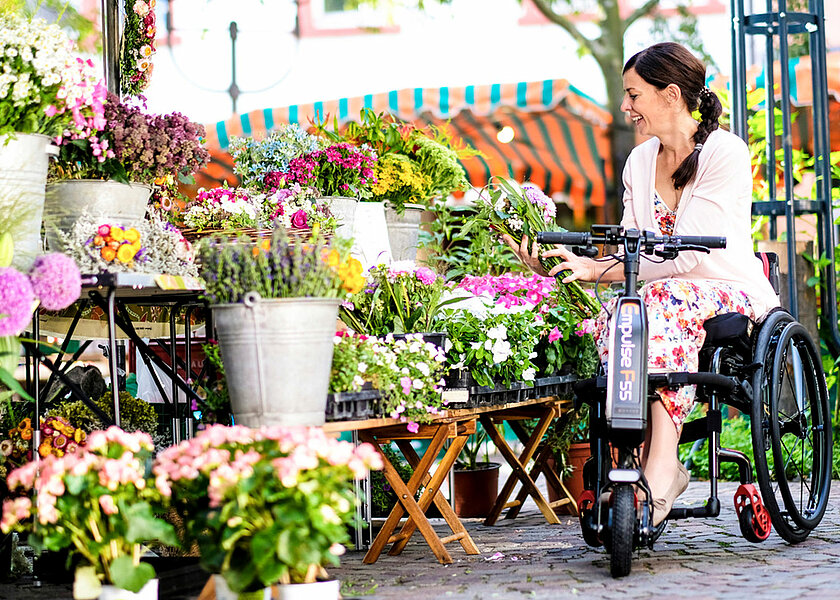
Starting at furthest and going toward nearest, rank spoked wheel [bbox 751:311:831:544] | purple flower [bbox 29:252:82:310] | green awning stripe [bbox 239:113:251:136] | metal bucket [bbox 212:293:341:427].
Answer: green awning stripe [bbox 239:113:251:136]
spoked wheel [bbox 751:311:831:544]
metal bucket [bbox 212:293:341:427]
purple flower [bbox 29:252:82:310]

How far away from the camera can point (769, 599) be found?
3.15m

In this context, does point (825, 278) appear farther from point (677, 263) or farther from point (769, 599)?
point (769, 599)

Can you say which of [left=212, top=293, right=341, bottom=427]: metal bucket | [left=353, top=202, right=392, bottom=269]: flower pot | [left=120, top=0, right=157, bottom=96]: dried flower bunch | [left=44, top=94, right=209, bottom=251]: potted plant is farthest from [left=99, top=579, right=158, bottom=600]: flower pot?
[left=120, top=0, right=157, bottom=96]: dried flower bunch

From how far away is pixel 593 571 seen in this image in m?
3.68

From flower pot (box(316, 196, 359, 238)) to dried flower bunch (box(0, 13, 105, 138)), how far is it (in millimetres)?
1352

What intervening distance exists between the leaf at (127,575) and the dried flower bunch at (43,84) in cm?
124

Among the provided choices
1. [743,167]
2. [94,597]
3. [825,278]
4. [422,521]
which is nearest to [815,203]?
[825,278]

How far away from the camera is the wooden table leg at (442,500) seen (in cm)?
400

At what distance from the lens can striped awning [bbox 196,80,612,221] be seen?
25.9 ft

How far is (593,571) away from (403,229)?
77.6 inches

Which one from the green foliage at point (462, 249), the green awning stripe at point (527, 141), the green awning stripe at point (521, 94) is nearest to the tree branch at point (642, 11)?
the green awning stripe at point (527, 141)

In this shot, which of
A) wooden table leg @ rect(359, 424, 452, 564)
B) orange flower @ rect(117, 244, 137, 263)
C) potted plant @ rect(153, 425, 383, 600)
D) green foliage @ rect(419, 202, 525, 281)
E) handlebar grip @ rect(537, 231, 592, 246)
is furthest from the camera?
green foliage @ rect(419, 202, 525, 281)

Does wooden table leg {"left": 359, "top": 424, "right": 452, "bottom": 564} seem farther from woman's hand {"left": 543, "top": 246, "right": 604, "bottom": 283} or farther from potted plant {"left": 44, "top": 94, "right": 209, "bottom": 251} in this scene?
potted plant {"left": 44, "top": 94, "right": 209, "bottom": 251}

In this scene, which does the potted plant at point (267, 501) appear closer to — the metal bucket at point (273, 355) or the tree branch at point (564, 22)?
the metal bucket at point (273, 355)
